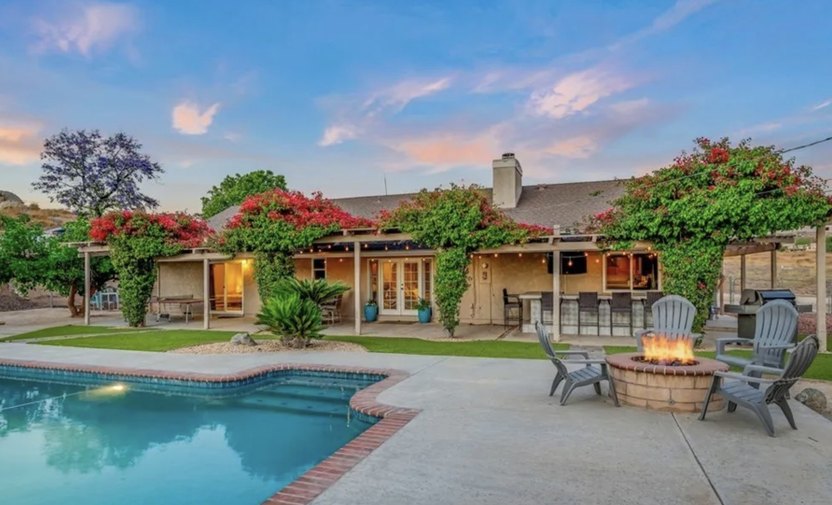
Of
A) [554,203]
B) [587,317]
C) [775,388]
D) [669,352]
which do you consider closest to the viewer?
[775,388]

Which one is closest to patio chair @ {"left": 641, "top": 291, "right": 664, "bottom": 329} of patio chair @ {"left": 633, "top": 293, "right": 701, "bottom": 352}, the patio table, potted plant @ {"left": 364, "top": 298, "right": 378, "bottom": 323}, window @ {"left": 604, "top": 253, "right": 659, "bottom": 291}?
window @ {"left": 604, "top": 253, "right": 659, "bottom": 291}

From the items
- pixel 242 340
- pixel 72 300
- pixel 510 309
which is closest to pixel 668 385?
pixel 242 340

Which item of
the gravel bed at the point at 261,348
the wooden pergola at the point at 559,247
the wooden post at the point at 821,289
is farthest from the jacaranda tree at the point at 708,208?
the gravel bed at the point at 261,348

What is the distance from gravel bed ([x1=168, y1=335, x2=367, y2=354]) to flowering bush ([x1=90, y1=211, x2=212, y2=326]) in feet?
16.3

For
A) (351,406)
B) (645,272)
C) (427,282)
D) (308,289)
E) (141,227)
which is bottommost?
(351,406)

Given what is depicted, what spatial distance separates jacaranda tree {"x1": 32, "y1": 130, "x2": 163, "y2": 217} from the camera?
2984cm

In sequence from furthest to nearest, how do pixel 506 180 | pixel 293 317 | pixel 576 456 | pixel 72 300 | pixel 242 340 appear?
pixel 72 300 < pixel 506 180 < pixel 242 340 < pixel 293 317 < pixel 576 456

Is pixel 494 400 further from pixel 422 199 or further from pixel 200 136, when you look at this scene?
pixel 200 136

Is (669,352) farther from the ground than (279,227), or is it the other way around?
(279,227)

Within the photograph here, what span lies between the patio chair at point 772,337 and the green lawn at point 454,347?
3343mm

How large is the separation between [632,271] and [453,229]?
564 centimetres

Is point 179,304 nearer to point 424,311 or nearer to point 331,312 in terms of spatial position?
point 331,312

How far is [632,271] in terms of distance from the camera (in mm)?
13852

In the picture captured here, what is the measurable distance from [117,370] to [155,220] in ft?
24.2
